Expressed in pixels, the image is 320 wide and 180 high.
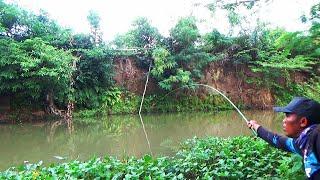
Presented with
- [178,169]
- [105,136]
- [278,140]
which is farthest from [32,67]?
[278,140]

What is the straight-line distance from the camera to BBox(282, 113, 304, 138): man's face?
1.77m

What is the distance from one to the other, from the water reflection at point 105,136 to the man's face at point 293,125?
5622 millimetres

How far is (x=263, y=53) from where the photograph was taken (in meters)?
18.6

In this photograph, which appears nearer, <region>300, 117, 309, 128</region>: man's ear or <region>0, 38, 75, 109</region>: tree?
<region>300, 117, 309, 128</region>: man's ear

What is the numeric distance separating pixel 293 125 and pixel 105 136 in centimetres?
896

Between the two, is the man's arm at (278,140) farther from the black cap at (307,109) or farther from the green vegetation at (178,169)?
the green vegetation at (178,169)

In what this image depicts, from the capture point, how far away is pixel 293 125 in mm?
1794

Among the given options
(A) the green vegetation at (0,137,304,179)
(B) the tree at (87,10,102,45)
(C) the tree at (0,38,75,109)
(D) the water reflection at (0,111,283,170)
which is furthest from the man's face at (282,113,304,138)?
(B) the tree at (87,10,102,45)

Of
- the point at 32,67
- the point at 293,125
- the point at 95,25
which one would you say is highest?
the point at 95,25

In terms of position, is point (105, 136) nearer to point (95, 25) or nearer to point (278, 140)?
point (95, 25)

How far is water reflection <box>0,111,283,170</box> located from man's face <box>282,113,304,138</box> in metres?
5.62

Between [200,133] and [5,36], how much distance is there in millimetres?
8629

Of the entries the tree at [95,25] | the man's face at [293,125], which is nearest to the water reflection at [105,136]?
the tree at [95,25]

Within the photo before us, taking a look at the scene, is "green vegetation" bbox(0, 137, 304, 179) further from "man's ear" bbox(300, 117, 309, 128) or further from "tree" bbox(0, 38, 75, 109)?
"tree" bbox(0, 38, 75, 109)
